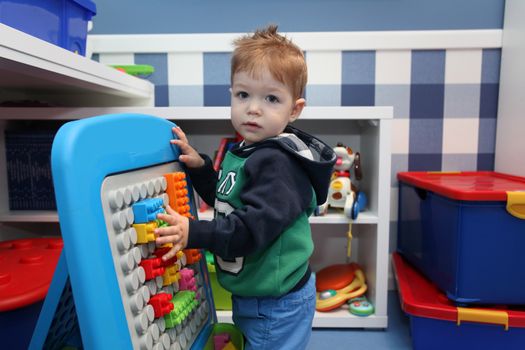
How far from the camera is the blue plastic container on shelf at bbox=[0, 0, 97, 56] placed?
75 cm

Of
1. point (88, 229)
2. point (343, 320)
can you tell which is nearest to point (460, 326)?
point (343, 320)

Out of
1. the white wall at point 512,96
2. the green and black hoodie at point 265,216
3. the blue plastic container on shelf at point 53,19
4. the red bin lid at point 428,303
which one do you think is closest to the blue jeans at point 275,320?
the green and black hoodie at point 265,216

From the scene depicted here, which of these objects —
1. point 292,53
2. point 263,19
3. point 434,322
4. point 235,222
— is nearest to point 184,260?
point 235,222

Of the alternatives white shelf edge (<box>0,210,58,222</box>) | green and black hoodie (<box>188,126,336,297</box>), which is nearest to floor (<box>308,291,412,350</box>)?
green and black hoodie (<box>188,126,336,297</box>)

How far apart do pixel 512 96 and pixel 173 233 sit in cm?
117

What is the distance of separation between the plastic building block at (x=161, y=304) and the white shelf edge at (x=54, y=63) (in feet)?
1.49

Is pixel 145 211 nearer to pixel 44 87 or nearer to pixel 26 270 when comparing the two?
pixel 26 270

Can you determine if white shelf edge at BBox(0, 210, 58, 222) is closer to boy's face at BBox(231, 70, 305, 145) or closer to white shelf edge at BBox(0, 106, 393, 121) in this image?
white shelf edge at BBox(0, 106, 393, 121)

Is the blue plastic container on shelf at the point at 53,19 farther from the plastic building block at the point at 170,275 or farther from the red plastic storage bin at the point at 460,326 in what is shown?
the red plastic storage bin at the point at 460,326

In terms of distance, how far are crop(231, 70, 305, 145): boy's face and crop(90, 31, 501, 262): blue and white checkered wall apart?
71 centimetres

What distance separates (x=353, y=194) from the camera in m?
1.18

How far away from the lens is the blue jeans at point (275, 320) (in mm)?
712

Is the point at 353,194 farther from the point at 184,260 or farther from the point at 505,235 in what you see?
the point at 184,260

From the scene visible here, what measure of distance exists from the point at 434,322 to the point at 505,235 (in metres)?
0.26
